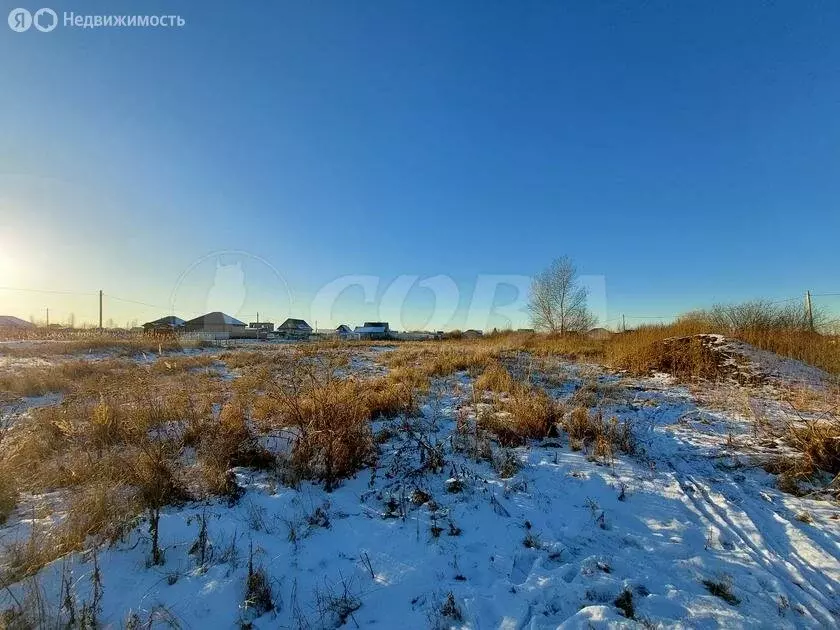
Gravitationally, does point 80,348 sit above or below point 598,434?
above

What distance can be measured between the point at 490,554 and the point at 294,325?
188ft

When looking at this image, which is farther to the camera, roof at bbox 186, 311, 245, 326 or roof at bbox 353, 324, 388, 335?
roof at bbox 353, 324, 388, 335

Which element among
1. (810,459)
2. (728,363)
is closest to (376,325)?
(728,363)

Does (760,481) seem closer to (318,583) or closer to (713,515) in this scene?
(713,515)

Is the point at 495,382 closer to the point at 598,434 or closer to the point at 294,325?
the point at 598,434

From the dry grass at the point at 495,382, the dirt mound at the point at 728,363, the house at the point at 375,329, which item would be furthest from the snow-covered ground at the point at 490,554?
the house at the point at 375,329

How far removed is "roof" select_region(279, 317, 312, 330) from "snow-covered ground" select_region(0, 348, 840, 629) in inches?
2145

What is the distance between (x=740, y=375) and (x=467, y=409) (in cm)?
577

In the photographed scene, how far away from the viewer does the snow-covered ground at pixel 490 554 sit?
203 centimetres

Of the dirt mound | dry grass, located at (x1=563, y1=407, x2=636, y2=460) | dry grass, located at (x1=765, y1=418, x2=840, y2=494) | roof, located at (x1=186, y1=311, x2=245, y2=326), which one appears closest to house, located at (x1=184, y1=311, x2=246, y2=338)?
roof, located at (x1=186, y1=311, x2=245, y2=326)

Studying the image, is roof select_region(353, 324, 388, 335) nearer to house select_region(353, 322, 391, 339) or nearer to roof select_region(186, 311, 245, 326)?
house select_region(353, 322, 391, 339)

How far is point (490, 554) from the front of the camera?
8.39 ft

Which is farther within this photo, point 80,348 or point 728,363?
point 80,348

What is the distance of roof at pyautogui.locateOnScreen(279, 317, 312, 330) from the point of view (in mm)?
55500
